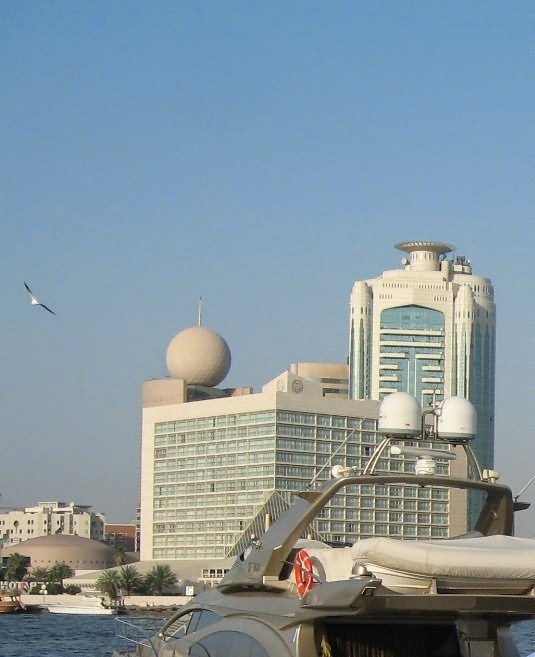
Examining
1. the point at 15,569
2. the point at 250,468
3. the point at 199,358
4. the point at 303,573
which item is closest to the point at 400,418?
the point at 303,573

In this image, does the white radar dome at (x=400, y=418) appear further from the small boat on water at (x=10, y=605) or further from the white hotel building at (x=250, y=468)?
the white hotel building at (x=250, y=468)

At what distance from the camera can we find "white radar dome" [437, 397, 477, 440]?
11.1 metres

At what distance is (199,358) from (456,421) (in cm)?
14870

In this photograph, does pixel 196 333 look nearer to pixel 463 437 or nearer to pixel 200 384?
pixel 200 384

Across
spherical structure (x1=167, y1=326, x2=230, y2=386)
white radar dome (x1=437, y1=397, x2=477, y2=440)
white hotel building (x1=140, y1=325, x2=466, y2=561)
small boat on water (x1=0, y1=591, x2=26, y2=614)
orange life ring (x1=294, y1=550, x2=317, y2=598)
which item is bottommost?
small boat on water (x1=0, y1=591, x2=26, y2=614)

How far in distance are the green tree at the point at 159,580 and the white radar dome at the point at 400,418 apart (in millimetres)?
126743

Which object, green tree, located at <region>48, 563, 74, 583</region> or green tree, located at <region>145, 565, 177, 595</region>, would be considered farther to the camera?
green tree, located at <region>48, 563, 74, 583</region>

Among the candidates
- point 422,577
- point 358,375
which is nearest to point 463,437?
point 422,577

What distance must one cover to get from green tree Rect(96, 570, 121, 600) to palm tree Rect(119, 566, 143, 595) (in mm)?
571

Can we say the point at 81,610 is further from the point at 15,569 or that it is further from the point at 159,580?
the point at 15,569

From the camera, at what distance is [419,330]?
19012 cm

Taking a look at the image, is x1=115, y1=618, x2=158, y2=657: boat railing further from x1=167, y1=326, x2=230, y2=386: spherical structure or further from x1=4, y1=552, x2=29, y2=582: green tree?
x1=4, y1=552, x2=29, y2=582: green tree

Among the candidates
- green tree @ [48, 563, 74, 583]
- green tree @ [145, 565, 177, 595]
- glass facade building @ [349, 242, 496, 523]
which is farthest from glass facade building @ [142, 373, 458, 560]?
glass facade building @ [349, 242, 496, 523]

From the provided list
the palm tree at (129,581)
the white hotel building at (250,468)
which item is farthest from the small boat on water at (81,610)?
the white hotel building at (250,468)
